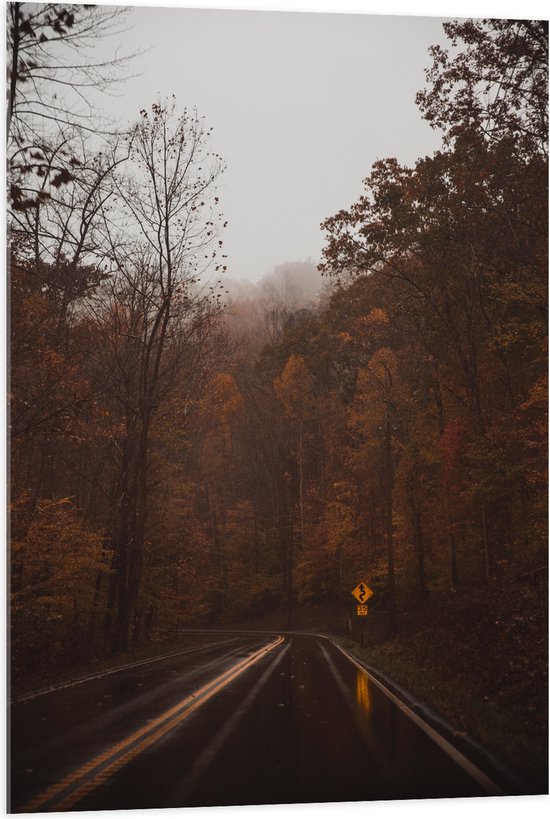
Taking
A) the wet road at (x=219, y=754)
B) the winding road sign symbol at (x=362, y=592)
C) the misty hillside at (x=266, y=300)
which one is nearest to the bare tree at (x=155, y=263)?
the misty hillside at (x=266, y=300)

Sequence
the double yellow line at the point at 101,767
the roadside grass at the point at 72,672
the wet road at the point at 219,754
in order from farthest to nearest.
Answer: the roadside grass at the point at 72,672
the wet road at the point at 219,754
the double yellow line at the point at 101,767

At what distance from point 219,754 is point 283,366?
665 centimetres

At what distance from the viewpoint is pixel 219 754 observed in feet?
17.1

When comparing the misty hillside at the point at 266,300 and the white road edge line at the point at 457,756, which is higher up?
the misty hillside at the point at 266,300

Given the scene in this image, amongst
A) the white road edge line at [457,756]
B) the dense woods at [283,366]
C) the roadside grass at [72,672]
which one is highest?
the dense woods at [283,366]

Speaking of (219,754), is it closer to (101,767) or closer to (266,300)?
(101,767)

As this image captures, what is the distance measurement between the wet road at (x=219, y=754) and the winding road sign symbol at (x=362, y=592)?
2737 mm

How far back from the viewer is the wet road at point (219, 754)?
4906mm

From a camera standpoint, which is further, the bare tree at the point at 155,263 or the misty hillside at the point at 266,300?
the misty hillside at the point at 266,300

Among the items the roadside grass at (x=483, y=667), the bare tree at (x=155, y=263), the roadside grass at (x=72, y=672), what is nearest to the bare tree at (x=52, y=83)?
the bare tree at (x=155, y=263)

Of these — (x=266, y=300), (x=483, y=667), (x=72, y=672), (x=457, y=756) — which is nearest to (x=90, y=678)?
(x=72, y=672)

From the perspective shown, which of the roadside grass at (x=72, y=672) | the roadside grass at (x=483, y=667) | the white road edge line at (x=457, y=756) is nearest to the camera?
the white road edge line at (x=457, y=756)

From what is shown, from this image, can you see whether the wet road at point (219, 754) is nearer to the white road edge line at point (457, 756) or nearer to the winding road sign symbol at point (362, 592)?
the white road edge line at point (457, 756)

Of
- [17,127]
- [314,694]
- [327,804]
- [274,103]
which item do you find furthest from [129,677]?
[274,103]
